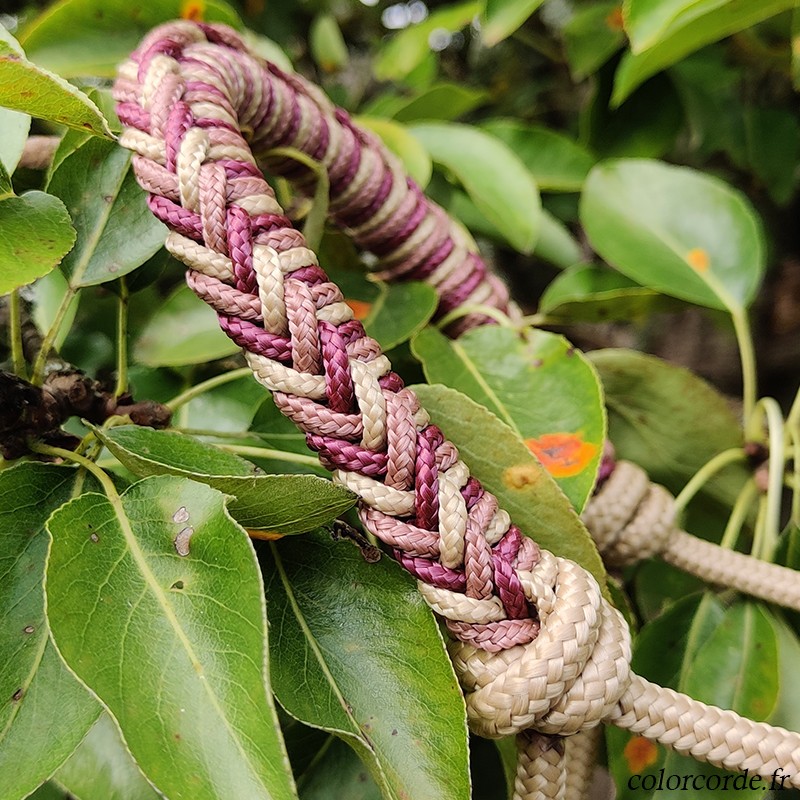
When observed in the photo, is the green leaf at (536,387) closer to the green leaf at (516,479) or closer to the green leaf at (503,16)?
the green leaf at (516,479)

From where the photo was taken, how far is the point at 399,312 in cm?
54

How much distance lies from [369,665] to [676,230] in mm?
500

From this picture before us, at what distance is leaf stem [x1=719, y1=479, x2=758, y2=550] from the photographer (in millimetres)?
540

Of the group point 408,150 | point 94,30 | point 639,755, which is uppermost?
point 94,30

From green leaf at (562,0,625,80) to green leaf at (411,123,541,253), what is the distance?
22 centimetres

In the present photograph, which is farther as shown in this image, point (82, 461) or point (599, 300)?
point (599, 300)

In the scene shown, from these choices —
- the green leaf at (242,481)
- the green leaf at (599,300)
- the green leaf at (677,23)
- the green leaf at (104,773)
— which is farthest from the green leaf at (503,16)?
the green leaf at (104,773)

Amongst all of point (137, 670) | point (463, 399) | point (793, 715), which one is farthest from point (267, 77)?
point (793, 715)

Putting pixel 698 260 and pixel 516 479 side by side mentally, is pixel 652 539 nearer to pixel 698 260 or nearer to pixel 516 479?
pixel 516 479

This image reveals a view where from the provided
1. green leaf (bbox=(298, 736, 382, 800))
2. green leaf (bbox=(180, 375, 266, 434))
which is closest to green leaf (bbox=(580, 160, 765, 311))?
green leaf (bbox=(180, 375, 266, 434))

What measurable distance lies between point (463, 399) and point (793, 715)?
0.33 metres

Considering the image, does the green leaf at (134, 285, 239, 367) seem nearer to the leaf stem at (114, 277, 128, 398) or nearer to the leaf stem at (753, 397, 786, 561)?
the leaf stem at (114, 277, 128, 398)

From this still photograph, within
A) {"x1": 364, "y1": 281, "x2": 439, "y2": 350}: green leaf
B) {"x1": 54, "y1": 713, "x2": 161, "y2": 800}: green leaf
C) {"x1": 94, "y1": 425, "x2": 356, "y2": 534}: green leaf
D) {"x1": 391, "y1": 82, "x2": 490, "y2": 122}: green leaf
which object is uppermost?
{"x1": 391, "y1": 82, "x2": 490, "y2": 122}: green leaf

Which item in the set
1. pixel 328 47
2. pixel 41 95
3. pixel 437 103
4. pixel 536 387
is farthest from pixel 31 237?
pixel 328 47
